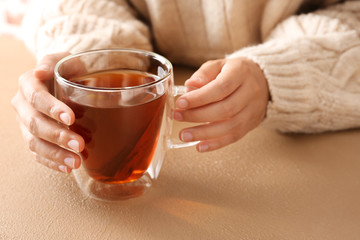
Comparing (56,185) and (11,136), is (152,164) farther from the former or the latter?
(11,136)

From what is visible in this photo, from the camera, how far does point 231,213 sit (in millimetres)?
420

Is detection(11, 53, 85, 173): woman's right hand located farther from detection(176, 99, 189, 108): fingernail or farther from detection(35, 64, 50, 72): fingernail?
detection(176, 99, 189, 108): fingernail

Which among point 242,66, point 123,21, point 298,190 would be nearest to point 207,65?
point 242,66

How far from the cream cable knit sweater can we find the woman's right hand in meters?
0.18

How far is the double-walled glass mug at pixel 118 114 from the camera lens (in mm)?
394

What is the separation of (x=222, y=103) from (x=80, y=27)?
319 mm

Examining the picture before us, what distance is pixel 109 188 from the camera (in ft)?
1.47

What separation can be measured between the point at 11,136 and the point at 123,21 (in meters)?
0.30

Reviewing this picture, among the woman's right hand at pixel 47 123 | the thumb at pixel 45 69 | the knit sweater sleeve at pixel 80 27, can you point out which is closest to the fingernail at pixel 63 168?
the woman's right hand at pixel 47 123

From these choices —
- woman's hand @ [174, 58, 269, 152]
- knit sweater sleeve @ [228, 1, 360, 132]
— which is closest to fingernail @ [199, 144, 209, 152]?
woman's hand @ [174, 58, 269, 152]

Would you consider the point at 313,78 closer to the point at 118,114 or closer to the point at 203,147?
the point at 203,147

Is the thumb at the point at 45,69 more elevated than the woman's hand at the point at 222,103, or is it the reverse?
the thumb at the point at 45,69

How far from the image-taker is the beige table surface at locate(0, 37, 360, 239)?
396 mm

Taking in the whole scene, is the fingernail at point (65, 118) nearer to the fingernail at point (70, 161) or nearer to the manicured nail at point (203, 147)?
the fingernail at point (70, 161)
